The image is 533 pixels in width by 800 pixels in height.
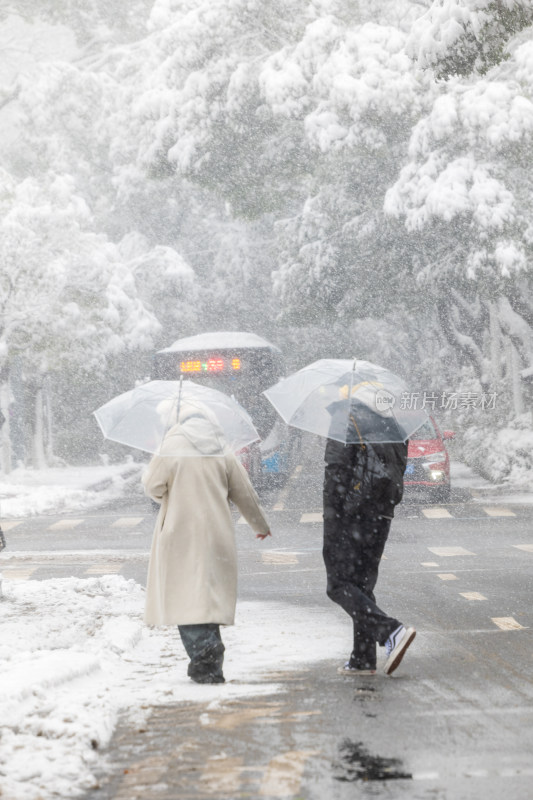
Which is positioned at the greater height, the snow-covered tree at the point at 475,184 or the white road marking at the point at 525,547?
the snow-covered tree at the point at 475,184

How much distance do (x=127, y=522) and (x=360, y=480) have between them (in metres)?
10.8

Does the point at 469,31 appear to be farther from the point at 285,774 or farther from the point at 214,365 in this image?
the point at 214,365

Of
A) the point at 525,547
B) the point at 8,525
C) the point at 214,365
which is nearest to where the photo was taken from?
the point at 525,547

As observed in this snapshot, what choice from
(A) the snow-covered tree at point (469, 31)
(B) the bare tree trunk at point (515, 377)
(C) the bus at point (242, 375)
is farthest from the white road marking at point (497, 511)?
(A) the snow-covered tree at point (469, 31)

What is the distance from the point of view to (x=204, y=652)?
591 cm

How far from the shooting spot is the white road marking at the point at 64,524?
53.1 ft

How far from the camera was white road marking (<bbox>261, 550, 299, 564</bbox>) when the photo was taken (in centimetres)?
1214

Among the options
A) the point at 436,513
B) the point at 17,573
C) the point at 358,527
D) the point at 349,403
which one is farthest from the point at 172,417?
the point at 436,513

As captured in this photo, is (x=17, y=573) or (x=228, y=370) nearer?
(x=17, y=573)

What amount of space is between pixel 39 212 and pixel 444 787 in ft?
69.2

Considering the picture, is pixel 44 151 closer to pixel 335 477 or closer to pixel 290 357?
pixel 290 357

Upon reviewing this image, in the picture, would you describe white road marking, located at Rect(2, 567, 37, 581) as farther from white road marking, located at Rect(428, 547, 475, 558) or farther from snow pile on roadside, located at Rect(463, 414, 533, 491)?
snow pile on roadside, located at Rect(463, 414, 533, 491)

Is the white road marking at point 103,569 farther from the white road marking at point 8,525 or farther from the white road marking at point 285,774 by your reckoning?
the white road marking at point 285,774

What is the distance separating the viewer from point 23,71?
1606 inches
